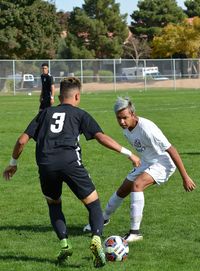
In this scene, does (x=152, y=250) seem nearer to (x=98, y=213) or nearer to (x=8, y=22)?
(x=98, y=213)

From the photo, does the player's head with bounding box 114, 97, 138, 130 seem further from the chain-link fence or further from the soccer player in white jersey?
the chain-link fence

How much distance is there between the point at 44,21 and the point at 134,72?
976 cm

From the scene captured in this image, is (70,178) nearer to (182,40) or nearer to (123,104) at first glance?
(123,104)

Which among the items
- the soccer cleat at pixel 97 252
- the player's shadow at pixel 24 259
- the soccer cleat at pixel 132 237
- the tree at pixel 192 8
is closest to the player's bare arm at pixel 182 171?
the soccer cleat at pixel 132 237

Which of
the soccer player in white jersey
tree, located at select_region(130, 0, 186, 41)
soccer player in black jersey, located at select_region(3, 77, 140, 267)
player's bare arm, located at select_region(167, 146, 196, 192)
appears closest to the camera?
soccer player in black jersey, located at select_region(3, 77, 140, 267)

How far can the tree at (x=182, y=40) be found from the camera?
62750 mm

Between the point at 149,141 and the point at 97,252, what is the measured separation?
65.1 inches

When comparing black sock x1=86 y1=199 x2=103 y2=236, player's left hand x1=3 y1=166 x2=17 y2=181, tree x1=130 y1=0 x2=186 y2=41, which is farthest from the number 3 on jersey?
tree x1=130 y1=0 x2=186 y2=41

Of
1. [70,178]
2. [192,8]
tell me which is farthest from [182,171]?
[192,8]

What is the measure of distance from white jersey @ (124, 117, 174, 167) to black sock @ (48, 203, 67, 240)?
130cm

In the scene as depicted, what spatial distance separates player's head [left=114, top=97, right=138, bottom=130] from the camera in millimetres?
6375

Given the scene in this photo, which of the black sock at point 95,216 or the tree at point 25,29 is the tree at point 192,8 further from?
the black sock at point 95,216

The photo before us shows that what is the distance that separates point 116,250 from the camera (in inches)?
238

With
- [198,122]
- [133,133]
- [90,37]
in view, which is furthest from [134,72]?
[133,133]
